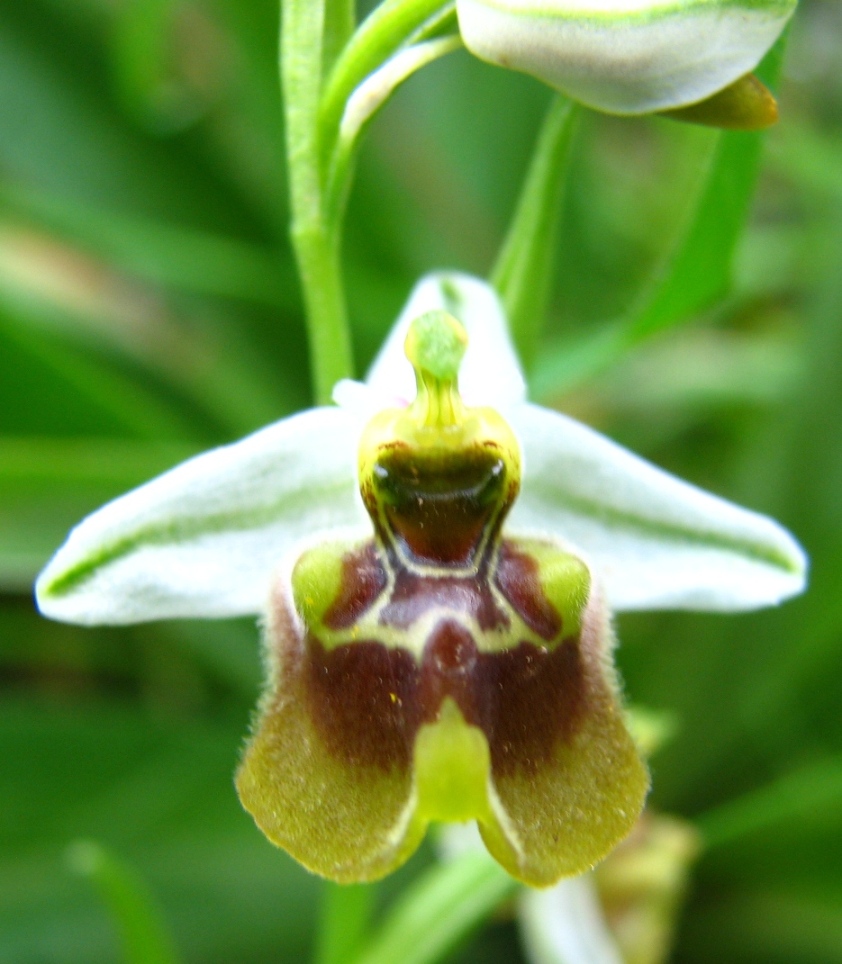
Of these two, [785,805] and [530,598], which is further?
[785,805]

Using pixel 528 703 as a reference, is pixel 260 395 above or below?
below

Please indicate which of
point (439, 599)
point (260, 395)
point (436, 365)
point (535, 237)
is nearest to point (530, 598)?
point (439, 599)

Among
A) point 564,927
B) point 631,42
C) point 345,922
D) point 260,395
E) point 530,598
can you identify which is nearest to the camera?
point 631,42

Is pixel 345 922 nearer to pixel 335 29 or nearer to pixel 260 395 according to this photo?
pixel 335 29

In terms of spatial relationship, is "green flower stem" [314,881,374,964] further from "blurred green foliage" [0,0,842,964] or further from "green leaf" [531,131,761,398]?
"green leaf" [531,131,761,398]

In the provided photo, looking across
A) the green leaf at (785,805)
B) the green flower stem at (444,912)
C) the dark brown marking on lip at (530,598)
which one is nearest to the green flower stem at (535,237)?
the dark brown marking on lip at (530,598)

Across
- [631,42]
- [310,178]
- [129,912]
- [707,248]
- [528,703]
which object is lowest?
[129,912]
